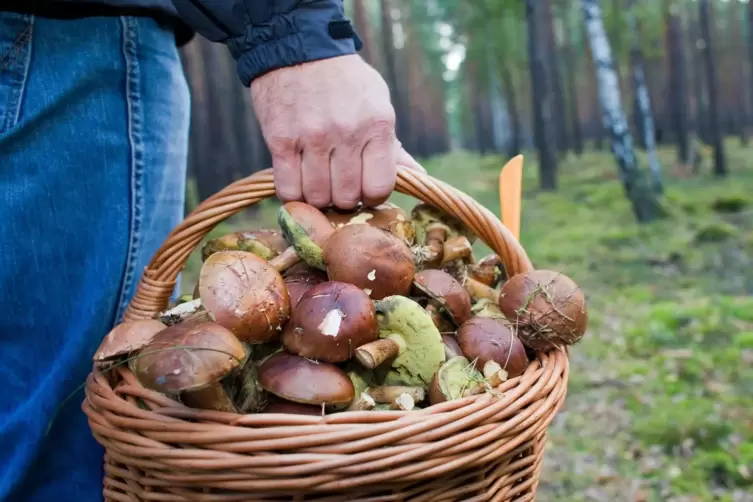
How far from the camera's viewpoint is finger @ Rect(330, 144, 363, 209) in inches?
55.3

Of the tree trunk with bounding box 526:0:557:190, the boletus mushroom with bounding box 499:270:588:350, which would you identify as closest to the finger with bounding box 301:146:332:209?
the boletus mushroom with bounding box 499:270:588:350

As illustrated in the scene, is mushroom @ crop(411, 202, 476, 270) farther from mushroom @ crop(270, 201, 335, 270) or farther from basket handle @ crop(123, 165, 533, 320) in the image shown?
mushroom @ crop(270, 201, 335, 270)

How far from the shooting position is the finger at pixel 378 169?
1418mm

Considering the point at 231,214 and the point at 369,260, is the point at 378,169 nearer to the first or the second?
the point at 369,260

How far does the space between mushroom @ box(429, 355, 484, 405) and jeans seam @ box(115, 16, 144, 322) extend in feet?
2.83

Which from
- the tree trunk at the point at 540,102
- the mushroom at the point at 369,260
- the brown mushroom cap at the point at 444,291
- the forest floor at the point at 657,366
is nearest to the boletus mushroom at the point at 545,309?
the brown mushroom cap at the point at 444,291

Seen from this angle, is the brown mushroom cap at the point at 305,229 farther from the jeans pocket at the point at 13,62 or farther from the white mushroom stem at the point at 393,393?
the jeans pocket at the point at 13,62

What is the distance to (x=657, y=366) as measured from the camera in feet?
14.0

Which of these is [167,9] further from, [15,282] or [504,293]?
[504,293]

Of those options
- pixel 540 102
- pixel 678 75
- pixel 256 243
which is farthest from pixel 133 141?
pixel 678 75

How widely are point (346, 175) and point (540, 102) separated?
13.0m

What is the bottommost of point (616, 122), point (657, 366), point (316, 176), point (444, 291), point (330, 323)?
point (657, 366)

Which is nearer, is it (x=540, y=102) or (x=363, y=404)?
(x=363, y=404)

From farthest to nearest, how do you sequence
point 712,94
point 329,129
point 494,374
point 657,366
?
point 712,94, point 657,366, point 329,129, point 494,374
